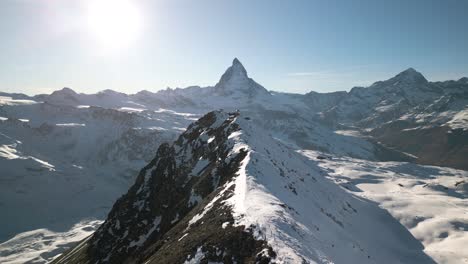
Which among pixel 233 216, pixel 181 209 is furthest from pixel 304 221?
pixel 181 209

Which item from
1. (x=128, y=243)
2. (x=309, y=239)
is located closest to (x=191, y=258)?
(x=309, y=239)

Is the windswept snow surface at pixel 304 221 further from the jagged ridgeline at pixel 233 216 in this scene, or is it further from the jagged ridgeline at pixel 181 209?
the jagged ridgeline at pixel 181 209

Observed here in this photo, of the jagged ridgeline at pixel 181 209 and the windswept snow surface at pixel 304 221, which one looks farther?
the jagged ridgeline at pixel 181 209

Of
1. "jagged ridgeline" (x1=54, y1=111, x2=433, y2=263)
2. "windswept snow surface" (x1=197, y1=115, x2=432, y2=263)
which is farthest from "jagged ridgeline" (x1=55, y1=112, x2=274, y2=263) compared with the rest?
"windswept snow surface" (x1=197, y1=115, x2=432, y2=263)

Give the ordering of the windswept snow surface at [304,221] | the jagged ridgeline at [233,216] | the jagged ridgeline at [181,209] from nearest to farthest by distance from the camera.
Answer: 1. the jagged ridgeline at [233,216]
2. the windswept snow surface at [304,221]
3. the jagged ridgeline at [181,209]

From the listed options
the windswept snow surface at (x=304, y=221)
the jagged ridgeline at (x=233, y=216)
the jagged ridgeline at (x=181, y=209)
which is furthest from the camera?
the jagged ridgeline at (x=181, y=209)

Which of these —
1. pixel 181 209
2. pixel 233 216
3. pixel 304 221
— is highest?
pixel 233 216

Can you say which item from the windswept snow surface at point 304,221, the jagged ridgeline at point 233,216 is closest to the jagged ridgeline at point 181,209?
the jagged ridgeline at point 233,216

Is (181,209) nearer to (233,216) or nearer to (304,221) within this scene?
(304,221)

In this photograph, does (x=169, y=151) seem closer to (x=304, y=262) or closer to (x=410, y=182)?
(x=304, y=262)
